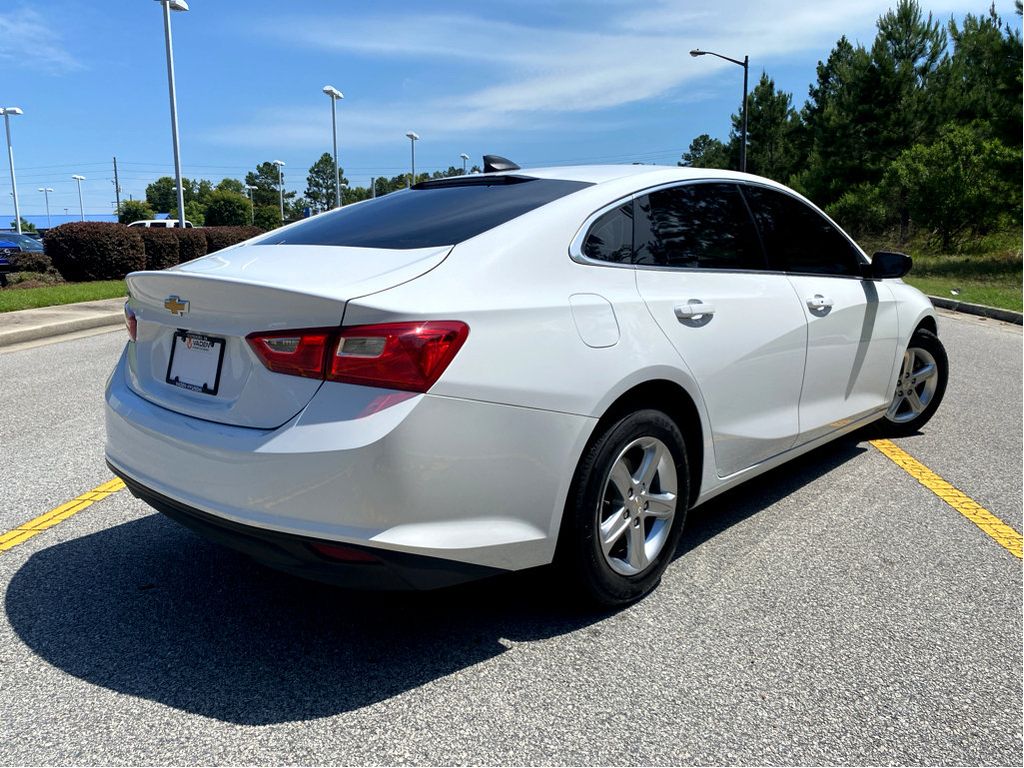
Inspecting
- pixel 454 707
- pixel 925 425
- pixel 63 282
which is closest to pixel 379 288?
pixel 454 707

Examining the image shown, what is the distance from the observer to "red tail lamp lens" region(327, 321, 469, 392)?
2.30 meters

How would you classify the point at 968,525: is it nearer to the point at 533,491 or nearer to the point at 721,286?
the point at 721,286

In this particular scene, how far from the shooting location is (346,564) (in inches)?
93.1

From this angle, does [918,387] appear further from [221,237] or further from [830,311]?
[221,237]

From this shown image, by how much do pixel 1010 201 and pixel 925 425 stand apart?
1996cm

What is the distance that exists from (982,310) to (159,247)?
57.7ft

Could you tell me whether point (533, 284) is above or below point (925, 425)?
above

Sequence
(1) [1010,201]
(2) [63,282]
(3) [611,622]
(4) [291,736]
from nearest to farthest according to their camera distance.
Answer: (4) [291,736]
(3) [611,622]
(2) [63,282]
(1) [1010,201]

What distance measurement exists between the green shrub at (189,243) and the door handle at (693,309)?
19147 mm

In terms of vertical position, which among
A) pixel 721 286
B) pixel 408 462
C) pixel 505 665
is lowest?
pixel 505 665

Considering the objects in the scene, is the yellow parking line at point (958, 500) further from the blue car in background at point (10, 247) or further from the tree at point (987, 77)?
the tree at point (987, 77)

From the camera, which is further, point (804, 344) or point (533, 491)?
point (804, 344)

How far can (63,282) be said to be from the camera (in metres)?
17.8

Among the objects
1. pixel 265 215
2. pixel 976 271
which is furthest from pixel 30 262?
pixel 265 215
